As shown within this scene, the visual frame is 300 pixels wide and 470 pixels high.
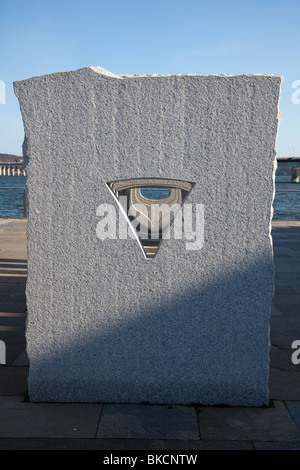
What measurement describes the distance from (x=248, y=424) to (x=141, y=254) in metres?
1.43

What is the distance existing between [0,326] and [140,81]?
333cm

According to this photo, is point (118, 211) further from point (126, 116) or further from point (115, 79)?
point (115, 79)

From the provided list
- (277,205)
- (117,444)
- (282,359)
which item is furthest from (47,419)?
(277,205)

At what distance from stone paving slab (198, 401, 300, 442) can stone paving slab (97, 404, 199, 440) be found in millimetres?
98

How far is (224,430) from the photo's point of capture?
112 inches

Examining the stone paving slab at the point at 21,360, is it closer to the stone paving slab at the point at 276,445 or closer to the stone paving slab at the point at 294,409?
the stone paving slab at the point at 276,445

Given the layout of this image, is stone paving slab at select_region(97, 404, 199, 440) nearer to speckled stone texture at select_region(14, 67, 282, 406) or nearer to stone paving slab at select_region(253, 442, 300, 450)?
speckled stone texture at select_region(14, 67, 282, 406)

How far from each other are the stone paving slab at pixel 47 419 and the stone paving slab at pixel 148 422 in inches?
3.7

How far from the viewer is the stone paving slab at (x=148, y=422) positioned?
276 centimetres

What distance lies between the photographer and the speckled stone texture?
9.55 feet

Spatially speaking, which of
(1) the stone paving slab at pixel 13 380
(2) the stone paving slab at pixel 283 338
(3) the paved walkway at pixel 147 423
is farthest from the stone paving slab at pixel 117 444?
(2) the stone paving slab at pixel 283 338

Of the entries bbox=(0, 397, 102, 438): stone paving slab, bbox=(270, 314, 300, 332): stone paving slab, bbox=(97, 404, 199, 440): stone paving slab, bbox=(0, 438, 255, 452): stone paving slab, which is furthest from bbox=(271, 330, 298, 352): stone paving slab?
bbox=(0, 397, 102, 438): stone paving slab

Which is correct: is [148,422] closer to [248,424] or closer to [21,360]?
[248,424]
